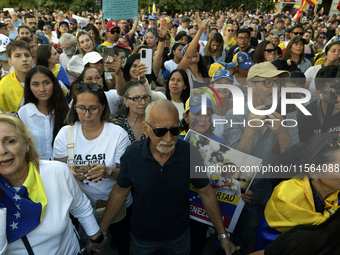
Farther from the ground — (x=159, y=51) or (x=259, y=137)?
(x=159, y=51)

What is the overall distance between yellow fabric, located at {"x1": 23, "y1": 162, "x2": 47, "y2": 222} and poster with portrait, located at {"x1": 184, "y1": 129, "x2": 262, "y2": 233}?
47.2 inches

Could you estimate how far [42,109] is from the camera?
9.42ft

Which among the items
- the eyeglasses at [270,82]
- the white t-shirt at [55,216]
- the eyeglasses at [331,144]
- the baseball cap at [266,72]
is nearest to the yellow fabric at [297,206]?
the eyeglasses at [331,144]

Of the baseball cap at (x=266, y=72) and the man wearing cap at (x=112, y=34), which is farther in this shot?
the man wearing cap at (x=112, y=34)

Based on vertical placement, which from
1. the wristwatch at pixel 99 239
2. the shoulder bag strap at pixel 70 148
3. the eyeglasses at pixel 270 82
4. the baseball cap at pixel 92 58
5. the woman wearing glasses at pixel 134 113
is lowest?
the wristwatch at pixel 99 239

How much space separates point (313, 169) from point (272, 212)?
1.45 feet

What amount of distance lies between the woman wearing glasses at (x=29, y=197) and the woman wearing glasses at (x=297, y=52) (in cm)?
499

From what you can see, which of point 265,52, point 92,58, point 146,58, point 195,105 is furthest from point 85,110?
point 265,52

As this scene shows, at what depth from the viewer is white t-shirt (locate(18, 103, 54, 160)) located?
2.77 metres

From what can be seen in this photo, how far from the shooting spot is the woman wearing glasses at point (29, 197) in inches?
63.6

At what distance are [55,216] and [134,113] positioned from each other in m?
1.35

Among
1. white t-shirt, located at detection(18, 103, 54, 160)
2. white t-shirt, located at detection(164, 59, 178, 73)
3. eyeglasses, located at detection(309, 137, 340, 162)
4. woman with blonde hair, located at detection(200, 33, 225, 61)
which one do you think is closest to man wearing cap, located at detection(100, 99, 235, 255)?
eyeglasses, located at detection(309, 137, 340, 162)

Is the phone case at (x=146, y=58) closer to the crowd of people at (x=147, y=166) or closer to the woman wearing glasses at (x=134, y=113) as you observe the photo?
the crowd of people at (x=147, y=166)

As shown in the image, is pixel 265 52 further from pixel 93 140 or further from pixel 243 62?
pixel 93 140
